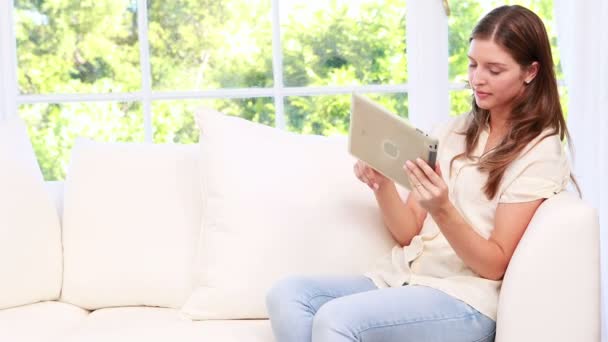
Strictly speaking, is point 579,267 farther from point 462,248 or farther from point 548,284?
point 462,248

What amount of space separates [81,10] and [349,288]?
163cm

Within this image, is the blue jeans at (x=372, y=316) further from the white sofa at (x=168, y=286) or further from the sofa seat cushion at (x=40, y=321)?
the sofa seat cushion at (x=40, y=321)

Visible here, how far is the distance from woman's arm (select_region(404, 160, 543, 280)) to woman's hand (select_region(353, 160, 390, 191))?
7.8 inches

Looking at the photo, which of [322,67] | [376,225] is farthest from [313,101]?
[376,225]

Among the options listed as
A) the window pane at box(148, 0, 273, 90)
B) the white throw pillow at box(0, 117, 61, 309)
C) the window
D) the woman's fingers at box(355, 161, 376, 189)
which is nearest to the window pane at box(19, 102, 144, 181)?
the window

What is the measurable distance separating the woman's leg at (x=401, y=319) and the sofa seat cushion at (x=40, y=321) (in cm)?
63

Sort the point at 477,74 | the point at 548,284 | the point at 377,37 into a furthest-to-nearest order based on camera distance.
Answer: the point at 377,37, the point at 477,74, the point at 548,284

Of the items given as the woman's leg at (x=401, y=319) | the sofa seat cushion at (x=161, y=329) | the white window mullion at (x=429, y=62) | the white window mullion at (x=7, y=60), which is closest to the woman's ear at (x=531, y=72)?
the woman's leg at (x=401, y=319)

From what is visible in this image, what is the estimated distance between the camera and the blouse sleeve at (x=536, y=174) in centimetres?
184

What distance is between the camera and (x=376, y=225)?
2160 millimetres

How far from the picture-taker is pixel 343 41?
3.10 metres

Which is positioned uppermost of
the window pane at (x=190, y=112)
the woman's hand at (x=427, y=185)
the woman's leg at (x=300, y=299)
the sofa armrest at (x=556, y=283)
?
the woman's hand at (x=427, y=185)

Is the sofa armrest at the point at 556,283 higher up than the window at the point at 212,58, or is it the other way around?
the window at the point at 212,58

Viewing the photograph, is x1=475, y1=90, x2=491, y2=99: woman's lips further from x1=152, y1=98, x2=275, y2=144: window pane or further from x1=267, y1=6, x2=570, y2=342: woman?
x1=152, y1=98, x2=275, y2=144: window pane
